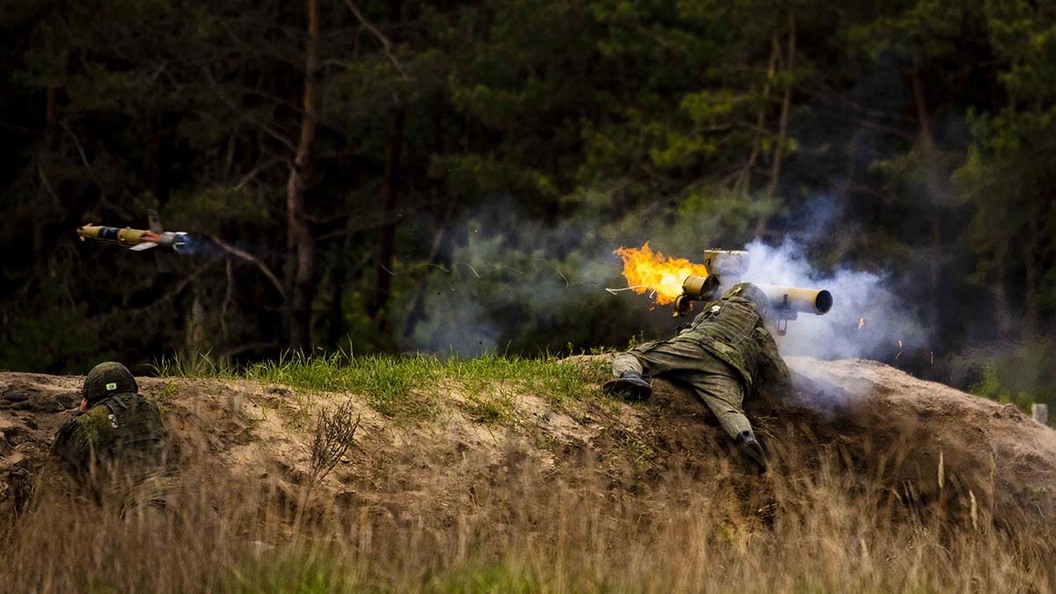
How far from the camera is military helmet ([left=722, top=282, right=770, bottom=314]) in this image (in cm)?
1181

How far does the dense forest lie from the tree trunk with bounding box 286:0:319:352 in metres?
0.04

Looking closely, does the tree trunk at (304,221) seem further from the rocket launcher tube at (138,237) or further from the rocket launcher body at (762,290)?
the rocket launcher body at (762,290)

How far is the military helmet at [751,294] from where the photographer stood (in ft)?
38.8

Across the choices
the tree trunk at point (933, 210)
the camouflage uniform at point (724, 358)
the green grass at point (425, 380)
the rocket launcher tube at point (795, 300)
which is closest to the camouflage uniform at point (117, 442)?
the green grass at point (425, 380)

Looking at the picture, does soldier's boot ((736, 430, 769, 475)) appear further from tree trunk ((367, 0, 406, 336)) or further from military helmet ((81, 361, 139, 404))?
tree trunk ((367, 0, 406, 336))

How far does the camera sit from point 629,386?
1130cm

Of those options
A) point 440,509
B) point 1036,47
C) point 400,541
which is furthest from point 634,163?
point 400,541

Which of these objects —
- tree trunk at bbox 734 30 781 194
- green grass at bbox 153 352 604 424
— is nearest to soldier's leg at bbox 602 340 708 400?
green grass at bbox 153 352 604 424

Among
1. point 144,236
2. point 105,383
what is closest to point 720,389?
point 105,383

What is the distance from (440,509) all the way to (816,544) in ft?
7.80

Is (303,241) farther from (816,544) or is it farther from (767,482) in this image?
(816,544)

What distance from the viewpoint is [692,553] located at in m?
7.57

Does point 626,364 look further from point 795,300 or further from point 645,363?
point 795,300

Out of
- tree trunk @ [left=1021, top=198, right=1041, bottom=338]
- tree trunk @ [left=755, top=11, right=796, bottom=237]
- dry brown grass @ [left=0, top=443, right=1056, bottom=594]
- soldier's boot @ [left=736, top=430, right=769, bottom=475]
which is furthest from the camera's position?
tree trunk @ [left=755, top=11, right=796, bottom=237]
